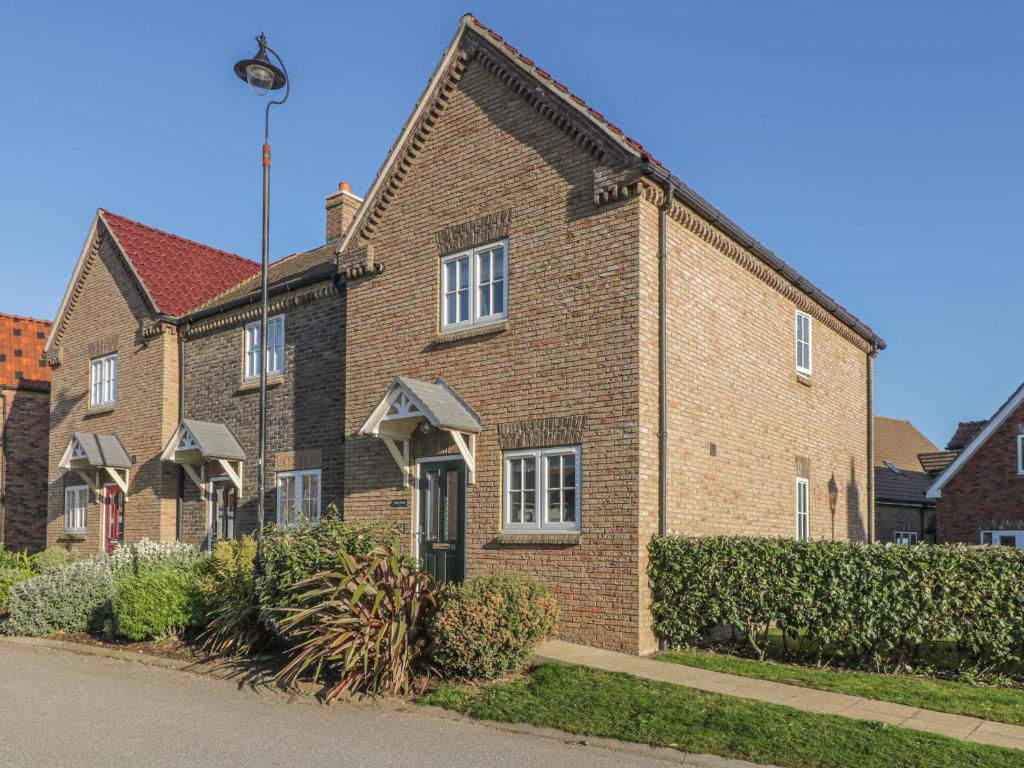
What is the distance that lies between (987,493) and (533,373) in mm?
15624

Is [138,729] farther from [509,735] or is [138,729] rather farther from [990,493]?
[990,493]

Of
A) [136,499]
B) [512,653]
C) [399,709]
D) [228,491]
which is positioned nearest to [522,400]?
[512,653]

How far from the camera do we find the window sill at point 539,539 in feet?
41.0

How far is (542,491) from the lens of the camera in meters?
13.1

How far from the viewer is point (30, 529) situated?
91.4 ft

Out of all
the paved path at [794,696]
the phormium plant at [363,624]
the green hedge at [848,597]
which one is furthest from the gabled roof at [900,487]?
the phormium plant at [363,624]

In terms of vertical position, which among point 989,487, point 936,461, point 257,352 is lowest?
point 989,487

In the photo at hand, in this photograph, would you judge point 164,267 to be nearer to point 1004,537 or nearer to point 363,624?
point 363,624

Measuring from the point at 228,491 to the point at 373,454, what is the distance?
5909 millimetres

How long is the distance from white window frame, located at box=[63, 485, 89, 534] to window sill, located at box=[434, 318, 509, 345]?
1373cm

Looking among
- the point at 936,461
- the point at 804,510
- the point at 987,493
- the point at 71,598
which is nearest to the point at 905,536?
the point at 936,461

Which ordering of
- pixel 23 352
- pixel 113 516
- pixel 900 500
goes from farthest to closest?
pixel 23 352, pixel 900 500, pixel 113 516

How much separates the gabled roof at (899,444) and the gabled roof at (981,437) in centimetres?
757

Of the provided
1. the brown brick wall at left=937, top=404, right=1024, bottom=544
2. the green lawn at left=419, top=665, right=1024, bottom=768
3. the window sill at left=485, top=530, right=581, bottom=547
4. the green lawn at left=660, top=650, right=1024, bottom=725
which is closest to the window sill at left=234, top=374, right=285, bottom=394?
the window sill at left=485, top=530, right=581, bottom=547
